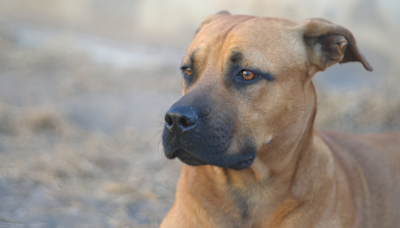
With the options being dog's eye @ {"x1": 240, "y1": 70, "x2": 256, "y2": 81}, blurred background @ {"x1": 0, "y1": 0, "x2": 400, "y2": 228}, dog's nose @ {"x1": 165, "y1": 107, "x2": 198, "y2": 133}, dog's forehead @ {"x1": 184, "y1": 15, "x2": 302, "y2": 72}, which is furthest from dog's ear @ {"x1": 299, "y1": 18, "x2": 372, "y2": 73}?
dog's nose @ {"x1": 165, "y1": 107, "x2": 198, "y2": 133}

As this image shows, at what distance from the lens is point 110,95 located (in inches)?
294

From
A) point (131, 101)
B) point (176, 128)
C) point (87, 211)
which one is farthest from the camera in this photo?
point (131, 101)

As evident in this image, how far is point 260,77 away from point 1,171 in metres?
3.55

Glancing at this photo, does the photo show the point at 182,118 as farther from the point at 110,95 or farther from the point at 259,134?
the point at 110,95

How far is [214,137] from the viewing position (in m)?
2.16

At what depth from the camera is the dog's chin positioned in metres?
2.24

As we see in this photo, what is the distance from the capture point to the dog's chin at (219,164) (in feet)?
7.36

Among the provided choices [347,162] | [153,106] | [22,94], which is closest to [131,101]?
[153,106]

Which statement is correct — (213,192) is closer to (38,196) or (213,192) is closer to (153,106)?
(38,196)

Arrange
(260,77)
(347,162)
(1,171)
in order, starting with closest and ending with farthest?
(260,77), (347,162), (1,171)

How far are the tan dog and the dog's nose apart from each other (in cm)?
3

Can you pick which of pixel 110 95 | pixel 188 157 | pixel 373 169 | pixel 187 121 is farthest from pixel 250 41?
pixel 110 95

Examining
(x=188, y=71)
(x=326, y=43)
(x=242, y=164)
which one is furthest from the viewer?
(x=188, y=71)

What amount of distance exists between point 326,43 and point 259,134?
0.97 m
